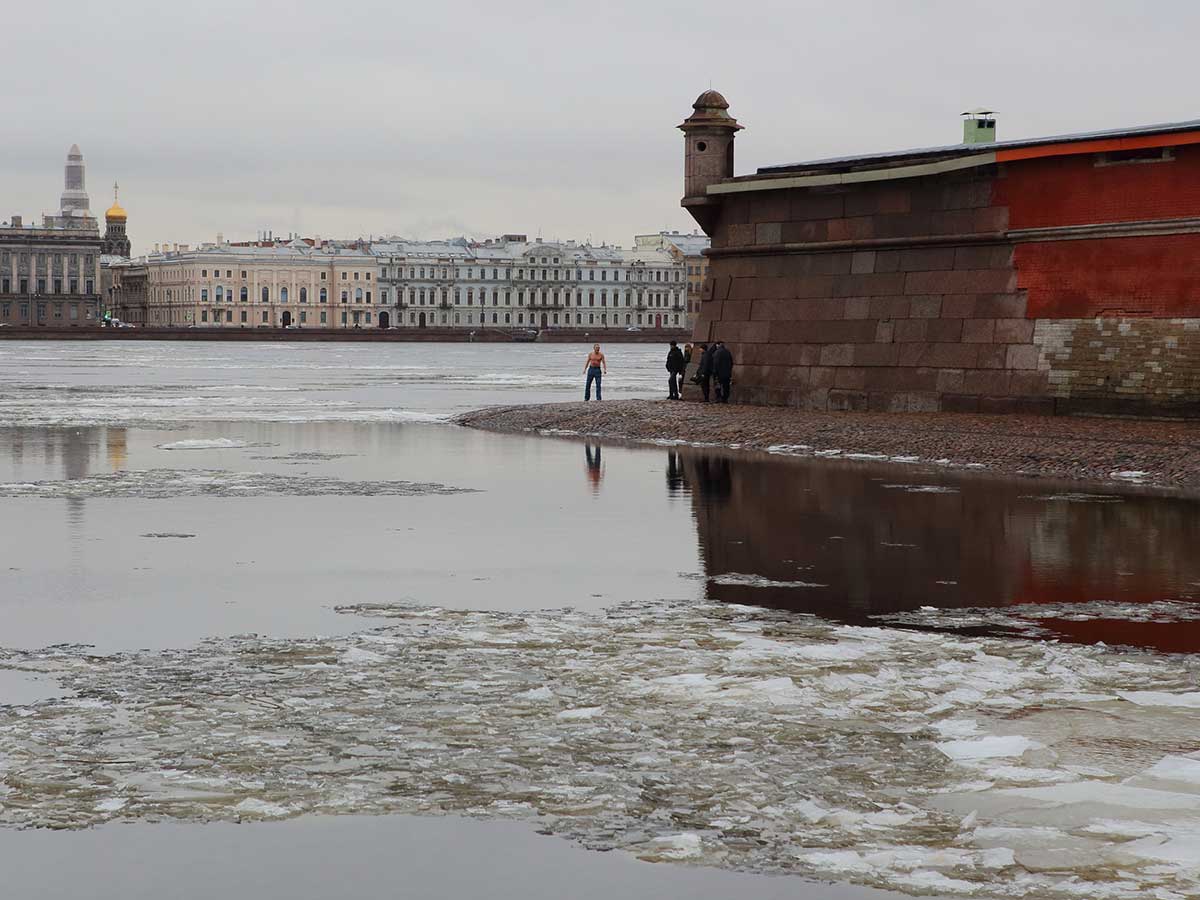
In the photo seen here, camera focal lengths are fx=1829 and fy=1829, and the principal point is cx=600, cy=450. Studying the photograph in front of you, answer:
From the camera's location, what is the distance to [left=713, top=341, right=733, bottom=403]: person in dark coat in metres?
24.8

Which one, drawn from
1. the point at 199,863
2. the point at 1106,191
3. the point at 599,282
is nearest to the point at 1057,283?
the point at 1106,191

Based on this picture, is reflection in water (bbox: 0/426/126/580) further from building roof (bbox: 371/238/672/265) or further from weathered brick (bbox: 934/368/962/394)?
building roof (bbox: 371/238/672/265)

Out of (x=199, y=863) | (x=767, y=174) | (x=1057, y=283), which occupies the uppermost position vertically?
(x=767, y=174)

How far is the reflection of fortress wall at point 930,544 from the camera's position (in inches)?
354

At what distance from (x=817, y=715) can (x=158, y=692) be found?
2.31 meters

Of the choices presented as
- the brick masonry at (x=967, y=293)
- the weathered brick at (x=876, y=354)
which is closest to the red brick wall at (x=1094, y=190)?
the brick masonry at (x=967, y=293)

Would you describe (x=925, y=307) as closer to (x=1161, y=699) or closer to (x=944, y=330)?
(x=944, y=330)

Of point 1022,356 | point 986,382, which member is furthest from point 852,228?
point 1022,356

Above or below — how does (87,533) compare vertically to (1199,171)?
below

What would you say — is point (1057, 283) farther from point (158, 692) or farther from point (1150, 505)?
point (158, 692)

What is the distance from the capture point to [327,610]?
8344 millimetres

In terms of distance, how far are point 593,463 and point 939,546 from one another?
6811 mm

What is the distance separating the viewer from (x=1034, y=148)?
20594mm

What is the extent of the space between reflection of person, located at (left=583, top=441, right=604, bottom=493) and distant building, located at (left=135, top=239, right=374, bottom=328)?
14059 centimetres
